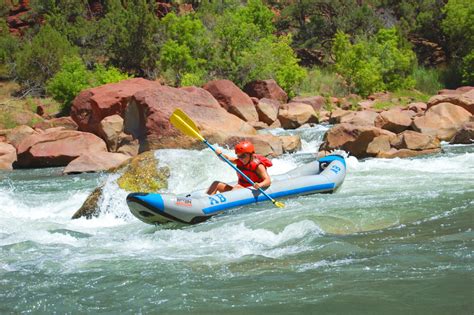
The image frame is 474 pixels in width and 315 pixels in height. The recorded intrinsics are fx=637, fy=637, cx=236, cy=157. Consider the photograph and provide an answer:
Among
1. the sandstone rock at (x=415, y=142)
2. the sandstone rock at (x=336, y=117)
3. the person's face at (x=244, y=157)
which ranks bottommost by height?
the sandstone rock at (x=336, y=117)

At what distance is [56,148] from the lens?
1437 cm

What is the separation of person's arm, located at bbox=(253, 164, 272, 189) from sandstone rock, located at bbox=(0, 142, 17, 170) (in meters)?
9.05

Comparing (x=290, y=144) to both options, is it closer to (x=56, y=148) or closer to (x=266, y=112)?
(x=266, y=112)

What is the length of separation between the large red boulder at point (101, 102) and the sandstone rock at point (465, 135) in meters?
7.29

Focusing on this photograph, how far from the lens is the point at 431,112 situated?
13898 mm

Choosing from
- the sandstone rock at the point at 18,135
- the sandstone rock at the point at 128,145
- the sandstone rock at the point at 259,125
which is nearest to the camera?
the sandstone rock at the point at 128,145

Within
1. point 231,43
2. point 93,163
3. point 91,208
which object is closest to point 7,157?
point 93,163

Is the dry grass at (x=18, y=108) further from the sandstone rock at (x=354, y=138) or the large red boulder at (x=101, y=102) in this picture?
the sandstone rock at (x=354, y=138)

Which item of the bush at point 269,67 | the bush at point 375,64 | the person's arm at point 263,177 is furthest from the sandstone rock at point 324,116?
the person's arm at point 263,177

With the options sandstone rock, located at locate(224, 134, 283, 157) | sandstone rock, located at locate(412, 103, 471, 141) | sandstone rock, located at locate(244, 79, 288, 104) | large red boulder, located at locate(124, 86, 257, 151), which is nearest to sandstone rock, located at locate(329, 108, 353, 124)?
sandstone rock, located at locate(244, 79, 288, 104)

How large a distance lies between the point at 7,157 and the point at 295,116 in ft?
25.1

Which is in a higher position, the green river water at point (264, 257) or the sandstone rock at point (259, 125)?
the green river water at point (264, 257)

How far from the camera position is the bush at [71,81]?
22.0 metres

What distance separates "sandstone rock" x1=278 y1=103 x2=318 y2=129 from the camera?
17.8m
